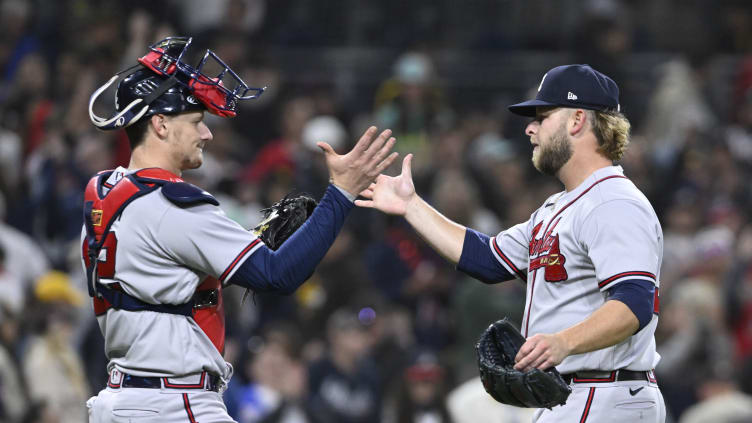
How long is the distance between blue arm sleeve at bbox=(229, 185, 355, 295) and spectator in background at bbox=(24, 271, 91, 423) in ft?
15.1

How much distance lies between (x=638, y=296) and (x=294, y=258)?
4.22 ft

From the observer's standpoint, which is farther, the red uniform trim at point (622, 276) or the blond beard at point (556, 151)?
the blond beard at point (556, 151)

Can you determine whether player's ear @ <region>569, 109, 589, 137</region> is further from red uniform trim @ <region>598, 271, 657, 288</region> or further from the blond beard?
red uniform trim @ <region>598, 271, 657, 288</region>

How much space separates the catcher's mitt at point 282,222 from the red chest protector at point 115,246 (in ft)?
1.12

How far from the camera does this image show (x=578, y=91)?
473 centimetres

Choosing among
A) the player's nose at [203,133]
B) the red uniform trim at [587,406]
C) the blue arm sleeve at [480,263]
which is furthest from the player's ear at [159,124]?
the red uniform trim at [587,406]

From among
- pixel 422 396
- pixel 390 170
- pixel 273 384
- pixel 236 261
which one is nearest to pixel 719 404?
pixel 422 396

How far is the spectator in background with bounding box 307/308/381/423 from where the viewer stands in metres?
9.08

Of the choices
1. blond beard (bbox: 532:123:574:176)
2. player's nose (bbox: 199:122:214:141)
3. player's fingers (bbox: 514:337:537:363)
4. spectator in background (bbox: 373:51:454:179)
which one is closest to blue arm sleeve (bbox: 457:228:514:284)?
blond beard (bbox: 532:123:574:176)

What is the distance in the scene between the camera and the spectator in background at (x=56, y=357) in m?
8.58

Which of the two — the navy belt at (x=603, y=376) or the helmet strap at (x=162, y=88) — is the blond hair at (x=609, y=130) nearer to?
the navy belt at (x=603, y=376)

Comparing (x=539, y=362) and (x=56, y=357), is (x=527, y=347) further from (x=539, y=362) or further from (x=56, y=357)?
(x=56, y=357)

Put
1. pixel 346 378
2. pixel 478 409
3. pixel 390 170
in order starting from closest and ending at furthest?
pixel 478 409 < pixel 346 378 < pixel 390 170

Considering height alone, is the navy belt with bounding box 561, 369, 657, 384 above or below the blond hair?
below
